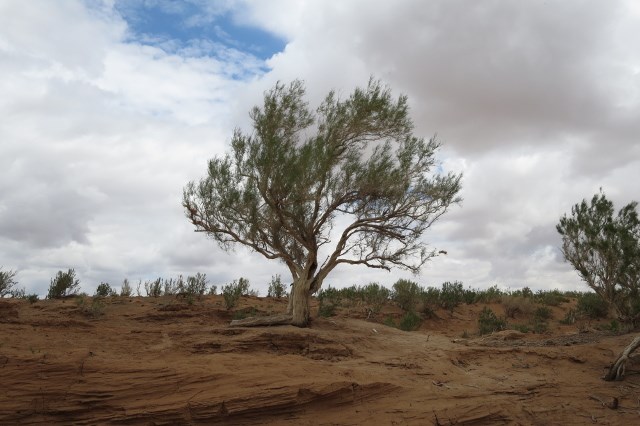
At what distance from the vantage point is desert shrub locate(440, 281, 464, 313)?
24000mm

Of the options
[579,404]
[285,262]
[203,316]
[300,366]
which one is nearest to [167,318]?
[203,316]

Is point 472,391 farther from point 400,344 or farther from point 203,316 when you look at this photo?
point 203,316

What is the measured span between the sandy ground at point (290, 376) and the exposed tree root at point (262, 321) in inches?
32.3

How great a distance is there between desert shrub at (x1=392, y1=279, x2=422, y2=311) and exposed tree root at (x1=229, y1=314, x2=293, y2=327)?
31.5 feet

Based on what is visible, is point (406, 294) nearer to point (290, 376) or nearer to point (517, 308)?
point (517, 308)

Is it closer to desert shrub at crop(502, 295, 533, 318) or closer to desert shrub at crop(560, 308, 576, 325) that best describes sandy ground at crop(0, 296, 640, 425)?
desert shrub at crop(560, 308, 576, 325)

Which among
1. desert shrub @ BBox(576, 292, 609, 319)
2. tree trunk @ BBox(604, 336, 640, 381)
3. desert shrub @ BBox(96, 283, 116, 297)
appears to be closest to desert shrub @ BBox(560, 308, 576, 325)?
desert shrub @ BBox(576, 292, 609, 319)

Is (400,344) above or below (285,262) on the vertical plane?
below

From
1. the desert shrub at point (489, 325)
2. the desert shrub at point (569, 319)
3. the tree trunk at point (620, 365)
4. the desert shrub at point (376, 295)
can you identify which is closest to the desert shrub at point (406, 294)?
the desert shrub at point (376, 295)

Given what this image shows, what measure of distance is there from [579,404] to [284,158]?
34.1 ft

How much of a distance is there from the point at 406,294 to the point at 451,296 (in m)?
2.74

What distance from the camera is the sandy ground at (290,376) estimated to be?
7492mm

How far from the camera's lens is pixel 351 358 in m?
11.8

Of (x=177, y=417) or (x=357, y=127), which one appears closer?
(x=177, y=417)
